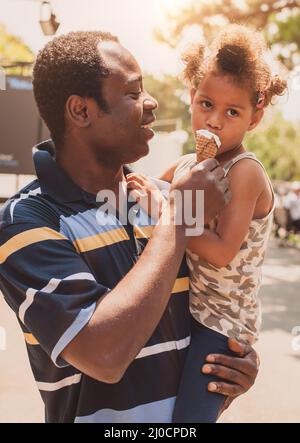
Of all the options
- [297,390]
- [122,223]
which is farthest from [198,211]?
[297,390]

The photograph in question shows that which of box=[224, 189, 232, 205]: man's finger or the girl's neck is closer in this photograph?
box=[224, 189, 232, 205]: man's finger

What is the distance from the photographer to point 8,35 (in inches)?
1075

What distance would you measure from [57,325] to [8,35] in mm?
27655

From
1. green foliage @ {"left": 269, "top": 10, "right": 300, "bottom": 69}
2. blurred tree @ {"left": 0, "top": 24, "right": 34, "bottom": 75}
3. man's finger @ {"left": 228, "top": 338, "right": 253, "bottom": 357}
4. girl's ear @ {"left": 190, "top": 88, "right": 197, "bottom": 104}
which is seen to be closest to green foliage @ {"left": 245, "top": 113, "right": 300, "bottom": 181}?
blurred tree @ {"left": 0, "top": 24, "right": 34, "bottom": 75}

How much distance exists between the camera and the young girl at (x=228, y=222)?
1.95 meters

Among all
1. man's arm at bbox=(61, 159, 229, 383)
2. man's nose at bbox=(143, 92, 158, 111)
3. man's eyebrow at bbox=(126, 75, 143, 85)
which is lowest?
man's arm at bbox=(61, 159, 229, 383)

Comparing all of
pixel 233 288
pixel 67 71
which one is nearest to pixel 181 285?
pixel 233 288

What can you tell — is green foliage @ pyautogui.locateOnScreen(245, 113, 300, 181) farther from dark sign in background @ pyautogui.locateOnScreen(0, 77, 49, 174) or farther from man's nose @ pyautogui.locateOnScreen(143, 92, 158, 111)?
man's nose @ pyautogui.locateOnScreen(143, 92, 158, 111)

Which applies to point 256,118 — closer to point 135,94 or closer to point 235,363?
point 135,94

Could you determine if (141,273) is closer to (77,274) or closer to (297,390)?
(77,274)

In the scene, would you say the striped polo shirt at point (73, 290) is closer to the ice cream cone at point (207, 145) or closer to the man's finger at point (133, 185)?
the man's finger at point (133, 185)

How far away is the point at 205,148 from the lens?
203 cm
